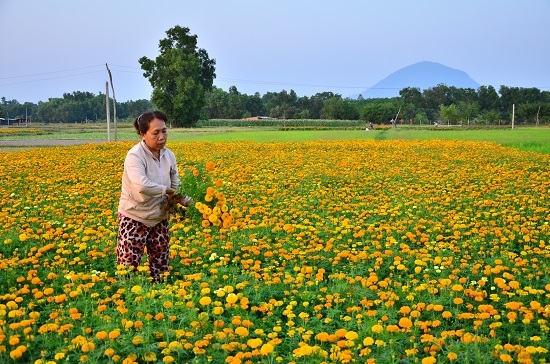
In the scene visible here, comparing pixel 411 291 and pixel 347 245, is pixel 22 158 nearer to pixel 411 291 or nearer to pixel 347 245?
pixel 347 245

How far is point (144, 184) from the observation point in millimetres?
4379

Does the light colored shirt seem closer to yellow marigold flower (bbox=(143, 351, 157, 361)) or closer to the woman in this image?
the woman

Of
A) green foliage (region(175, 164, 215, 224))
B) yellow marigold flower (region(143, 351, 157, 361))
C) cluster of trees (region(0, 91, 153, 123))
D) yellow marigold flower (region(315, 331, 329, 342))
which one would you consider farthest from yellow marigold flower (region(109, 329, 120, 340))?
cluster of trees (region(0, 91, 153, 123))

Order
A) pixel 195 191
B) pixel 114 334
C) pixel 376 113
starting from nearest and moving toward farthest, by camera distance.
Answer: pixel 114 334
pixel 195 191
pixel 376 113

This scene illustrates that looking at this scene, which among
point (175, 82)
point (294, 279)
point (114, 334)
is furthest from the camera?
point (175, 82)

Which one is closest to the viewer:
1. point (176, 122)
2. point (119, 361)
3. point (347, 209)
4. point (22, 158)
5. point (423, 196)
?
point (119, 361)

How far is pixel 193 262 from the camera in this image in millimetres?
5340

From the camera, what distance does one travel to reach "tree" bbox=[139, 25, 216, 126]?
54.5 meters

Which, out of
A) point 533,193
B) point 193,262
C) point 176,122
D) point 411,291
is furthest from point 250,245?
point 176,122

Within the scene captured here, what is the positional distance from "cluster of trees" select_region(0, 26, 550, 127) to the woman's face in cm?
5055

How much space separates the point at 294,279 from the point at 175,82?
5352cm

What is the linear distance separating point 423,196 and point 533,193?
1.76 metres

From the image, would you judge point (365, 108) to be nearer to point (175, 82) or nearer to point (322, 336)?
point (175, 82)

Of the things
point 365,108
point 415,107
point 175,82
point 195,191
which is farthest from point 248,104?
point 195,191
